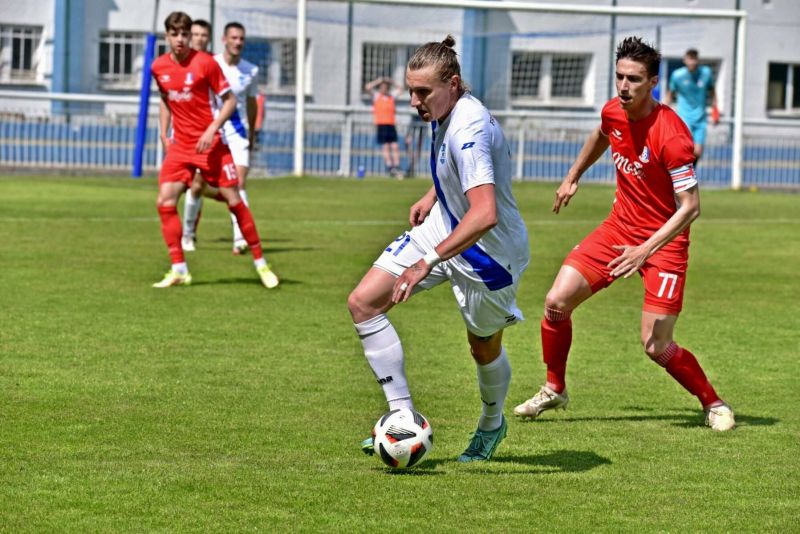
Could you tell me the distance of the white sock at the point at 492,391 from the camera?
6.66 metres

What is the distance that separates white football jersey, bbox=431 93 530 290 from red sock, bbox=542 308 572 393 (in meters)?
1.33

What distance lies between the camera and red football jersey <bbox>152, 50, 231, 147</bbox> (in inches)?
509

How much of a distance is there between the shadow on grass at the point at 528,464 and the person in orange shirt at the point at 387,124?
2482 cm

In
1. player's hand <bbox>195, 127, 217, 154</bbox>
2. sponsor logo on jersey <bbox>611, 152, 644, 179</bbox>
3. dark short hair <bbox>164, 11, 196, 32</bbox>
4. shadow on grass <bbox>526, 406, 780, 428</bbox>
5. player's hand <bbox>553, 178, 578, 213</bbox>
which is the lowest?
shadow on grass <bbox>526, 406, 780, 428</bbox>

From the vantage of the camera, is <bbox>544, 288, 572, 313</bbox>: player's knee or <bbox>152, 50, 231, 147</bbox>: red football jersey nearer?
<bbox>544, 288, 572, 313</bbox>: player's knee

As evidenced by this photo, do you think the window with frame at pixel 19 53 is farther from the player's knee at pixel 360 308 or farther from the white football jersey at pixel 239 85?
the player's knee at pixel 360 308

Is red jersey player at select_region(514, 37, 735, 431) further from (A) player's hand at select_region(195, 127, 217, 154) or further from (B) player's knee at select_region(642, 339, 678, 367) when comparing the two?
(A) player's hand at select_region(195, 127, 217, 154)

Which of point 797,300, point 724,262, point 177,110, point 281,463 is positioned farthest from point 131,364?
point 724,262

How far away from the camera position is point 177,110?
1299 centimetres

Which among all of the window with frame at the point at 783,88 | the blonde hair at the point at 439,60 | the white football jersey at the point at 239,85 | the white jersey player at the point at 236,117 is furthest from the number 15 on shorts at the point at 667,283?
the window with frame at the point at 783,88

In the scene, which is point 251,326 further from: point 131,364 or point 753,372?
point 753,372

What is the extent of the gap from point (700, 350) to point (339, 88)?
2425 centimetres

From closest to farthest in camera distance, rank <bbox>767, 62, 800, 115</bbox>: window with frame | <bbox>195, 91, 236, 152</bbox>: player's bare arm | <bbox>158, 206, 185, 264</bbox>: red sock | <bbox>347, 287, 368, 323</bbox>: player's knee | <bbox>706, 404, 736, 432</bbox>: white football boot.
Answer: <bbox>347, 287, 368, 323</bbox>: player's knee < <bbox>706, 404, 736, 432</bbox>: white football boot < <bbox>195, 91, 236, 152</bbox>: player's bare arm < <bbox>158, 206, 185, 264</bbox>: red sock < <bbox>767, 62, 800, 115</bbox>: window with frame

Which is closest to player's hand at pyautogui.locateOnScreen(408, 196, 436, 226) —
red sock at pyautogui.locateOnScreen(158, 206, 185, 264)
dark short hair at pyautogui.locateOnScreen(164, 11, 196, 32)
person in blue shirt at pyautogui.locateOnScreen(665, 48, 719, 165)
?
dark short hair at pyautogui.locateOnScreen(164, 11, 196, 32)
